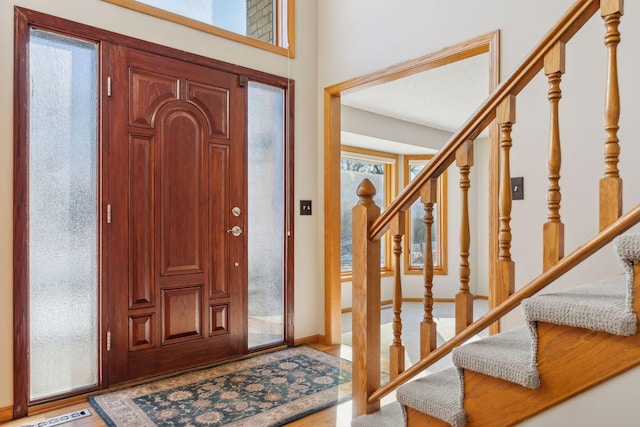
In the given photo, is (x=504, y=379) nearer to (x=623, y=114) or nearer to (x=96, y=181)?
(x=623, y=114)

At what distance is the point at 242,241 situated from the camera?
3.35 meters

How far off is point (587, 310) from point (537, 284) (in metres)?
0.20

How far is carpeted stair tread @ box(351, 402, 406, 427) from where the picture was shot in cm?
179

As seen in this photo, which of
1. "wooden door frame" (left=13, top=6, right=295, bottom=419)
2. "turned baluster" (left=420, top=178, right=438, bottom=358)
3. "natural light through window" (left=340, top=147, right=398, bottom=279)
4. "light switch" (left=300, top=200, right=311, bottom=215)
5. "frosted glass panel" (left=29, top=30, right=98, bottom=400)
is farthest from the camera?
"natural light through window" (left=340, top=147, right=398, bottom=279)

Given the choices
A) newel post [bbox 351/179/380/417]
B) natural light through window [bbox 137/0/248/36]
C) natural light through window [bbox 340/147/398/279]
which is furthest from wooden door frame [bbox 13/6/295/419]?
natural light through window [bbox 340/147/398/279]

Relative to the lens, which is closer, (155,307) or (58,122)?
(58,122)

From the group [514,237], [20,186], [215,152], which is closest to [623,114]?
[514,237]

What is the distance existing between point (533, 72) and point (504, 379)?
989 millimetres

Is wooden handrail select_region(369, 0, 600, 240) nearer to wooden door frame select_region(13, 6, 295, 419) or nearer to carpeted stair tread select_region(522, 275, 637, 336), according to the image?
carpeted stair tread select_region(522, 275, 637, 336)

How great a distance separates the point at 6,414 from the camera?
237 centimetres

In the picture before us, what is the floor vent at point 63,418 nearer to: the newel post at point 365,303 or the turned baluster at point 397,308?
the newel post at point 365,303

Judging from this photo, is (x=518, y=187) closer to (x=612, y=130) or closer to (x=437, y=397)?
(x=612, y=130)

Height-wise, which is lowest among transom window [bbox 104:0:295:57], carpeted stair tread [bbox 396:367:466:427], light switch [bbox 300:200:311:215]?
carpeted stair tread [bbox 396:367:466:427]

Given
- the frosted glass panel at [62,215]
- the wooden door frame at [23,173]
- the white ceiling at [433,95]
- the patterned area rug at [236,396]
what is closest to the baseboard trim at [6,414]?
the wooden door frame at [23,173]
